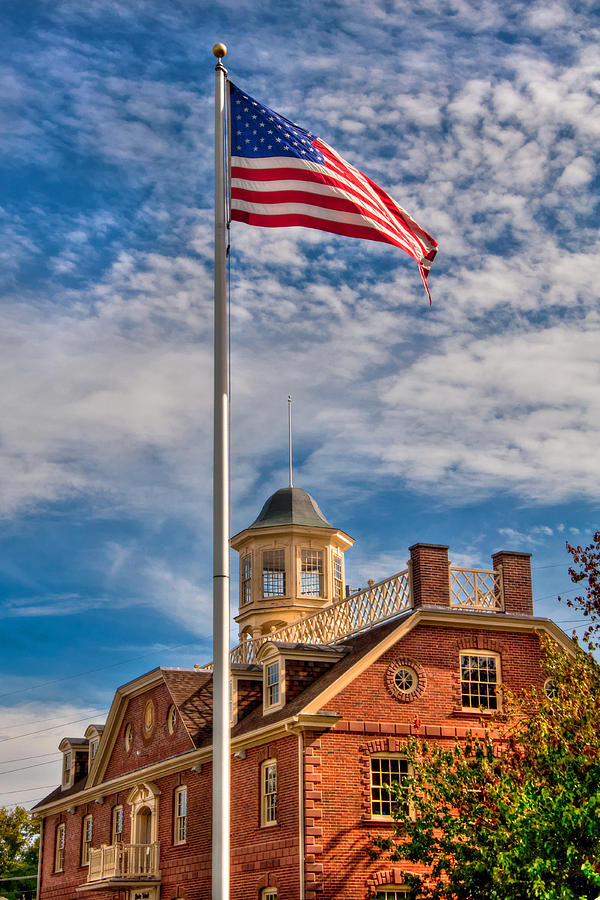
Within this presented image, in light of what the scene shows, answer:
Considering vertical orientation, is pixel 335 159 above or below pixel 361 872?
above

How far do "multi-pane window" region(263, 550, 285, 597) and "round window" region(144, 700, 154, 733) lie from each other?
222 inches

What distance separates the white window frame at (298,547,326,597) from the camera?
1601 inches

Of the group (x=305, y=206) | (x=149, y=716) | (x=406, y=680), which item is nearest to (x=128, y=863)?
(x=149, y=716)

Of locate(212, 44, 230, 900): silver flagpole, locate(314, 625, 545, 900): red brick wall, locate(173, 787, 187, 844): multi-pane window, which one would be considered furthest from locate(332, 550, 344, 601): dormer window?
locate(212, 44, 230, 900): silver flagpole

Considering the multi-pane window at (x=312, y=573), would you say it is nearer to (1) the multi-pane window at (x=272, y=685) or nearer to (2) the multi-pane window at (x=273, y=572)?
(2) the multi-pane window at (x=273, y=572)

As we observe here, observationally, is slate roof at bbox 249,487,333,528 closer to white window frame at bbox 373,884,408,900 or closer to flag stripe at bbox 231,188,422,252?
white window frame at bbox 373,884,408,900

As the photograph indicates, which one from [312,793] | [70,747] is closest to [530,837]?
[312,793]

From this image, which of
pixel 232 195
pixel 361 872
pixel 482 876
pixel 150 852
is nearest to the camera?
pixel 232 195

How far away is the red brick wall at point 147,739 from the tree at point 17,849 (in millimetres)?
32071

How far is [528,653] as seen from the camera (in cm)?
3105

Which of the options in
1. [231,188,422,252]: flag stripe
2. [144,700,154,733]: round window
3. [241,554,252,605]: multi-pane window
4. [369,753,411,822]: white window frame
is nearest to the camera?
[231,188,422,252]: flag stripe

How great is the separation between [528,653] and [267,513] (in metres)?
13.8

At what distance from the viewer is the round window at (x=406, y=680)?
29.5 m

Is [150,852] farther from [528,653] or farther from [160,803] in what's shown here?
[528,653]
